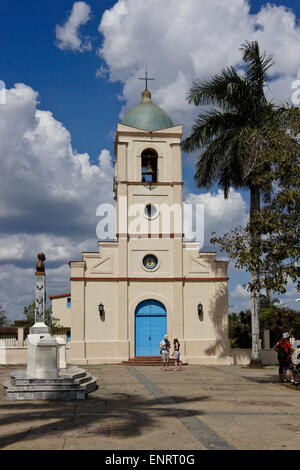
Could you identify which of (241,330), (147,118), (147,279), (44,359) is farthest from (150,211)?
(44,359)

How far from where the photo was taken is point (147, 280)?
27.8 metres

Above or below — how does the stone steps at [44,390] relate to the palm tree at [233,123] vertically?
below

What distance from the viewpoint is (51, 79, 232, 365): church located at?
27.0 m

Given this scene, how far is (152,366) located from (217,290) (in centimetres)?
518

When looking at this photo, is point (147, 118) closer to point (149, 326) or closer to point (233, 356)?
point (149, 326)

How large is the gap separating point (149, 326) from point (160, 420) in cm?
1755

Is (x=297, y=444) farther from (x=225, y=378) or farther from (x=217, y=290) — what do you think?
(x=217, y=290)

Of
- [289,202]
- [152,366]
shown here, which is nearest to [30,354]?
[289,202]

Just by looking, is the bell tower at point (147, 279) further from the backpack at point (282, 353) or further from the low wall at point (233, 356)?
the backpack at point (282, 353)

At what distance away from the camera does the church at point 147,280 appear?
27047 mm

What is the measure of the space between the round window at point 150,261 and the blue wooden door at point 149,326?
1788 mm

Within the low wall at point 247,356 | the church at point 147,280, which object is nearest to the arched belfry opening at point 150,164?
the church at point 147,280

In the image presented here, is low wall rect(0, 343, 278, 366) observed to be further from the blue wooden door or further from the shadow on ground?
the shadow on ground
